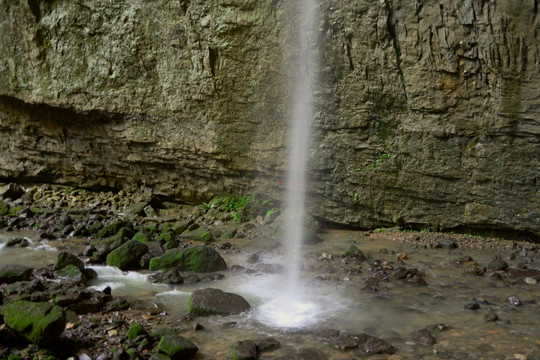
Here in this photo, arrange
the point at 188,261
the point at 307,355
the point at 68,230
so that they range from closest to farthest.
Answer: the point at 307,355 < the point at 188,261 < the point at 68,230

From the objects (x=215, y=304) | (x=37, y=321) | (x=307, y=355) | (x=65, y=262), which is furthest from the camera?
(x=65, y=262)

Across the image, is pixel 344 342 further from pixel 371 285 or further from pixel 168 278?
pixel 168 278

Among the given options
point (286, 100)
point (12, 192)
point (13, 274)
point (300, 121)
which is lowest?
point (13, 274)

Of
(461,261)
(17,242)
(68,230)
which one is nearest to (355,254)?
(461,261)

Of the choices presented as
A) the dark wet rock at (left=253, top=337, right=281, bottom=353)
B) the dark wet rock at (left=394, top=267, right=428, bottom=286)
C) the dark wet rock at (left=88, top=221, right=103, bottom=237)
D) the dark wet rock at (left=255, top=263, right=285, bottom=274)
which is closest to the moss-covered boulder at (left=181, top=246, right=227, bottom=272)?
the dark wet rock at (left=255, top=263, right=285, bottom=274)

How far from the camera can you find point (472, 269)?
743cm

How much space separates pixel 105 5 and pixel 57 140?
545 cm

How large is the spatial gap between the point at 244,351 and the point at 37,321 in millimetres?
2140

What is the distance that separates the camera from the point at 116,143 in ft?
45.4

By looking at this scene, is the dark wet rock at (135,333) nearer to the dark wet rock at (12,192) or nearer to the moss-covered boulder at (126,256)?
the moss-covered boulder at (126,256)

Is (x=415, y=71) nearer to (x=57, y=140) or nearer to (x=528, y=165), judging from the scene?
(x=528, y=165)

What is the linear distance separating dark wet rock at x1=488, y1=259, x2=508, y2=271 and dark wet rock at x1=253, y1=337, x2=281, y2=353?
4615 millimetres

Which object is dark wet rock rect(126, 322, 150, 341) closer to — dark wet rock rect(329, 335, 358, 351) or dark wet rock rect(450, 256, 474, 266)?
dark wet rock rect(329, 335, 358, 351)

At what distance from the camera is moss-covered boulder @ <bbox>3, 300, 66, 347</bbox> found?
4.30 m
